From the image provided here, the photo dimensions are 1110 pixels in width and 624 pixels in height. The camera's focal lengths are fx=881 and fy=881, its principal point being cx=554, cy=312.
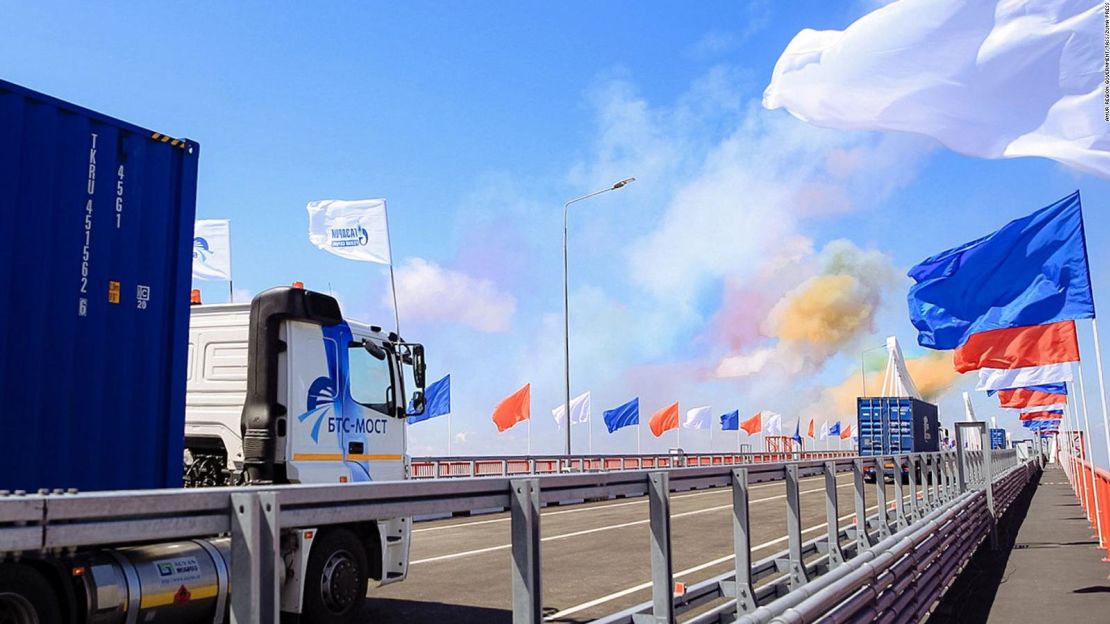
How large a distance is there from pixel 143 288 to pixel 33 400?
1234 mm

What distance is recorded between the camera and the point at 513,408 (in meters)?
Result: 34.7

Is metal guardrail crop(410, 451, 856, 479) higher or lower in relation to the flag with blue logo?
lower

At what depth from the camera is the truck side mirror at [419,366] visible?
30.8 feet

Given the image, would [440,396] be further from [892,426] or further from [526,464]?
[892,426]

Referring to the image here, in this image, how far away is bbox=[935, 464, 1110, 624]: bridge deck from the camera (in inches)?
375

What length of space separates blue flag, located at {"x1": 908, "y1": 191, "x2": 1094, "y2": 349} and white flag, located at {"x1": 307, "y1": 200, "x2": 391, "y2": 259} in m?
11.8

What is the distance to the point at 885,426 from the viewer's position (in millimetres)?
40000

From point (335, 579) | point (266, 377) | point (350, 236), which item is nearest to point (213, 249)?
point (350, 236)

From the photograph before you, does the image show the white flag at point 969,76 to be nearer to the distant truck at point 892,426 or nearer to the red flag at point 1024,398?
the red flag at point 1024,398

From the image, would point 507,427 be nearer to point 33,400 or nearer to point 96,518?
point 33,400

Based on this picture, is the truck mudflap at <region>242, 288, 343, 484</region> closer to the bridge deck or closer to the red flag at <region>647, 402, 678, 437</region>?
the bridge deck

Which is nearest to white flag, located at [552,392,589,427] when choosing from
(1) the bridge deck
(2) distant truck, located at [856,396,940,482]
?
(2) distant truck, located at [856,396,940,482]

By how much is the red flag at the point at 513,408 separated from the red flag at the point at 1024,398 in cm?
1915

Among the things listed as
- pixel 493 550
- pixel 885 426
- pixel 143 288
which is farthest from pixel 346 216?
pixel 885 426
